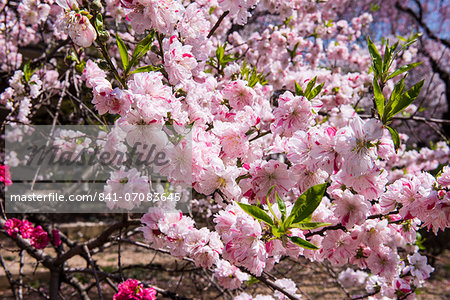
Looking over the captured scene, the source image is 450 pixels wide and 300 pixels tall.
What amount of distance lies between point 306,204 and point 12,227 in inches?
83.2

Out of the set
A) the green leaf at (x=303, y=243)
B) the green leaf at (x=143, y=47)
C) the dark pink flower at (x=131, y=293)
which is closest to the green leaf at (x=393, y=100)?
the green leaf at (x=303, y=243)

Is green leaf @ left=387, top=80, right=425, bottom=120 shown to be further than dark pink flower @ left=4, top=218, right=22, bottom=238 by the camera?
No

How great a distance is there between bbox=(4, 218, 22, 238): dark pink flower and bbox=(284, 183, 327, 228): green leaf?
2.05m

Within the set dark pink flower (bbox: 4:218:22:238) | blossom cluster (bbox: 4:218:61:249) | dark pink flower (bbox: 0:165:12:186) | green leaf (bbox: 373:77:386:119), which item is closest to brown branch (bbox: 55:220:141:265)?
blossom cluster (bbox: 4:218:61:249)

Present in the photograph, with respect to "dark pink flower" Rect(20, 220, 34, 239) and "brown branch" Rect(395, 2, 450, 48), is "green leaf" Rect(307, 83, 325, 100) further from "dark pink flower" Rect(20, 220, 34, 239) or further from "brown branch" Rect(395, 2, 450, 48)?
"brown branch" Rect(395, 2, 450, 48)

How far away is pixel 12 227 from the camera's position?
2207 mm

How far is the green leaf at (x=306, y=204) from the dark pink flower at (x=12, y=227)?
2.05 meters

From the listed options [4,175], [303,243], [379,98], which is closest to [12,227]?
[4,175]

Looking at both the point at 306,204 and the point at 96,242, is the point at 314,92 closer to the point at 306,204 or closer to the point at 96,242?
the point at 306,204

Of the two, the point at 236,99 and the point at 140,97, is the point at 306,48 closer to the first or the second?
the point at 236,99

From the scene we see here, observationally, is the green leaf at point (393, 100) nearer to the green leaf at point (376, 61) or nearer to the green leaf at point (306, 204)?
the green leaf at point (376, 61)

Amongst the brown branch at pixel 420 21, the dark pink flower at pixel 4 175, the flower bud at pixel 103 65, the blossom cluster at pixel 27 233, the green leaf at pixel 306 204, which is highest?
the brown branch at pixel 420 21

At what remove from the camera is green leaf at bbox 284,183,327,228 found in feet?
2.85

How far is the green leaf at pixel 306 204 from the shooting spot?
2.85 ft
